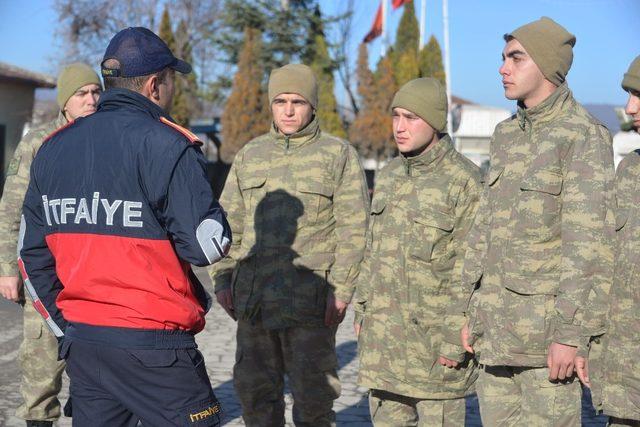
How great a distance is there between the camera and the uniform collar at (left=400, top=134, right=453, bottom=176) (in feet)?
15.7

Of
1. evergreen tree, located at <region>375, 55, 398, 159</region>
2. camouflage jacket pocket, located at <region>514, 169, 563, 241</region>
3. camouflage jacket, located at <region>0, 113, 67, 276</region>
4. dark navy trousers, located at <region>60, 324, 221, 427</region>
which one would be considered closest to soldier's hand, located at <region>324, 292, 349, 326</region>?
camouflage jacket pocket, located at <region>514, 169, 563, 241</region>

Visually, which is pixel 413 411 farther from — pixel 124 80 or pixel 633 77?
pixel 124 80

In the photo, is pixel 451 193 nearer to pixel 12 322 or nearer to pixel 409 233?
pixel 409 233

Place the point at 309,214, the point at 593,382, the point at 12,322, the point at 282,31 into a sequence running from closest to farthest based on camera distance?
the point at 593,382
the point at 309,214
the point at 12,322
the point at 282,31

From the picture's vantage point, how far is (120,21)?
134 ft

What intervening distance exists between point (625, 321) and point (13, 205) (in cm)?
351

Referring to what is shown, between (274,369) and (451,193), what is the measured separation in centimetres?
148

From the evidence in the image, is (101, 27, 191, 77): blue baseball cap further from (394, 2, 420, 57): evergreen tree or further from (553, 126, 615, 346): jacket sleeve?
(394, 2, 420, 57): evergreen tree

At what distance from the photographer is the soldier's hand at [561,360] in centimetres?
377

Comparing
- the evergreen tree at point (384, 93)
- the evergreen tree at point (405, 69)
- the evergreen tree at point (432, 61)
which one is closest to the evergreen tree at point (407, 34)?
the evergreen tree at point (432, 61)

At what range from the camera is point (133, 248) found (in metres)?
3.32

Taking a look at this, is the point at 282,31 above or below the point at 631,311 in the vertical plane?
above

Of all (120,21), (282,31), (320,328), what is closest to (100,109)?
(320,328)

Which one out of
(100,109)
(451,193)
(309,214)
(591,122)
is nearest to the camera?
(100,109)
